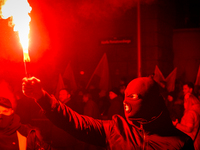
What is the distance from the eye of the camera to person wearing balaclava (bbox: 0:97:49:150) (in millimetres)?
5352

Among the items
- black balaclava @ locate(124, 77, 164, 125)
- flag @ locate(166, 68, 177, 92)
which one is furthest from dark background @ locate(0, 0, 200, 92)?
black balaclava @ locate(124, 77, 164, 125)

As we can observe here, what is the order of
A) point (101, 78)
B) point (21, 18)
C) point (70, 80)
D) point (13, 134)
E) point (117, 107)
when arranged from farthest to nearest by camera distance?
point (101, 78) < point (70, 80) < point (117, 107) < point (13, 134) < point (21, 18)

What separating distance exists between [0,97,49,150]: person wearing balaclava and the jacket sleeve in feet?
7.74

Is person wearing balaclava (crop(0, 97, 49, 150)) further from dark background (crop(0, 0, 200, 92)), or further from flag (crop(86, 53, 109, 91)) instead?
dark background (crop(0, 0, 200, 92))

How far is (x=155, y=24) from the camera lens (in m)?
13.2

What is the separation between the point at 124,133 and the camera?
9.96ft

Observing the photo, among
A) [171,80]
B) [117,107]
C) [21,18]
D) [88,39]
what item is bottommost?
[171,80]

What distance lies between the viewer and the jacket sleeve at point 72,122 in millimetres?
2777

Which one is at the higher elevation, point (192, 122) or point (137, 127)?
point (137, 127)

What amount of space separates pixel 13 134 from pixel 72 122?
3075 mm

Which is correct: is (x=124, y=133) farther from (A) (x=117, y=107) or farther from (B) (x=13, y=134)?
(A) (x=117, y=107)

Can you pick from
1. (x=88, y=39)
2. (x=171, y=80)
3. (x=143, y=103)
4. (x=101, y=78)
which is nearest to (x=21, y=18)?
(x=143, y=103)

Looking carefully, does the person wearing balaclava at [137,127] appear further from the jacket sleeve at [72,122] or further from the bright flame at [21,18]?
the bright flame at [21,18]

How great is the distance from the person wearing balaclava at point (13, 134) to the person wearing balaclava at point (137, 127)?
2.38m
